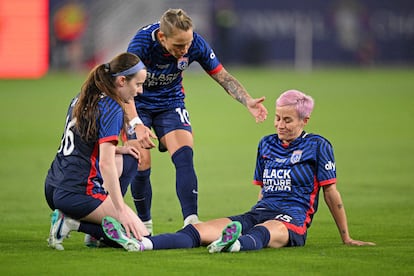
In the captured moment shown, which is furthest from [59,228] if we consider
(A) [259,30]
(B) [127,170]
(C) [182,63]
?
(A) [259,30]

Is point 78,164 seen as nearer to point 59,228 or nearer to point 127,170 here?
point 59,228

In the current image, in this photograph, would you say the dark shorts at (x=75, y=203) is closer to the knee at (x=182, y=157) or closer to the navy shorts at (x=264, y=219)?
the navy shorts at (x=264, y=219)

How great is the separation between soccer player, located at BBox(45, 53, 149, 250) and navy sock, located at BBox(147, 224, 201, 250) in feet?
0.45

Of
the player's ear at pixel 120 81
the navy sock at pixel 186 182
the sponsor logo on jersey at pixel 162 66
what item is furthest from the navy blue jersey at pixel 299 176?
the sponsor logo on jersey at pixel 162 66

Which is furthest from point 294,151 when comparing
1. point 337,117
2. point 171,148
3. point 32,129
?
point 337,117

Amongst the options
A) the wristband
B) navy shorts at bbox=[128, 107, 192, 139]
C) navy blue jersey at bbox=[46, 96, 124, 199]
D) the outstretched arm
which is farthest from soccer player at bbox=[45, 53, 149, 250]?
navy shorts at bbox=[128, 107, 192, 139]

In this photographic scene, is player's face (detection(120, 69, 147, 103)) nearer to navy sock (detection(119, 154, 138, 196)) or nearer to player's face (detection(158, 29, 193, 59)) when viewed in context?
navy sock (detection(119, 154, 138, 196))

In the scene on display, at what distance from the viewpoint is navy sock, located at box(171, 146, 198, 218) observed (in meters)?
8.07

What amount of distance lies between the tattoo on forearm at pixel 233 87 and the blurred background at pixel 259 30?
25.9 metres

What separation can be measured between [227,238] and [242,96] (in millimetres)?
2150

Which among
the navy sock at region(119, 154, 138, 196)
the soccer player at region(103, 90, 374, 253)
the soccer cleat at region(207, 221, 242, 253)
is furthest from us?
the navy sock at region(119, 154, 138, 196)

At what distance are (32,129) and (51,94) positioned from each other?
6.68 m

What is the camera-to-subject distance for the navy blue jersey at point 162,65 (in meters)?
8.11

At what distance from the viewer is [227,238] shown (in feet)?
21.1
